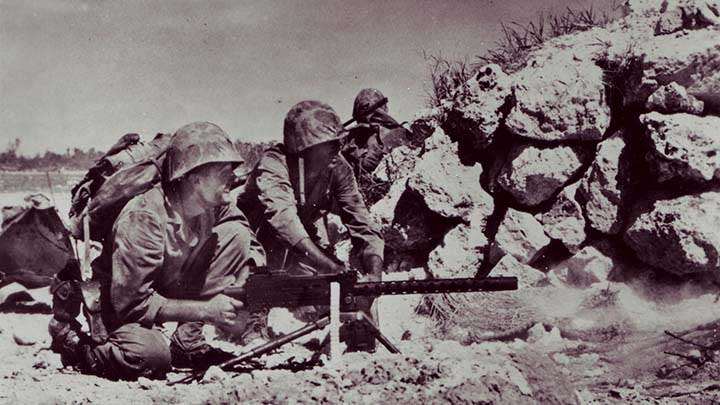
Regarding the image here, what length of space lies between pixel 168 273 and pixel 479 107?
11.5 feet

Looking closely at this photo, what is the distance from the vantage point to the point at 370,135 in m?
8.85

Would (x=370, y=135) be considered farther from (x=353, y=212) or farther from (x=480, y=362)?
(x=480, y=362)

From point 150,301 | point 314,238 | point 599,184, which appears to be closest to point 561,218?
point 599,184

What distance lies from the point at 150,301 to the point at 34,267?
10.0 feet

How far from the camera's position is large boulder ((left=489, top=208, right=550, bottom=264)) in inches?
251

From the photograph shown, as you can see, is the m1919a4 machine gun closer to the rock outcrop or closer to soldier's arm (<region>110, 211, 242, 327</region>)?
soldier's arm (<region>110, 211, 242, 327</region>)

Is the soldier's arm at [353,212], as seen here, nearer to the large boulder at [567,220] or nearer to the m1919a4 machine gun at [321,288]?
the m1919a4 machine gun at [321,288]

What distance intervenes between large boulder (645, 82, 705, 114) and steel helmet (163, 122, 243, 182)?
3525 mm

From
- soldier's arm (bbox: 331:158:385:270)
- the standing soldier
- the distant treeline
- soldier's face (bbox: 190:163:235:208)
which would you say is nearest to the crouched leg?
soldier's face (bbox: 190:163:235:208)

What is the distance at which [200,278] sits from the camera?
5219mm

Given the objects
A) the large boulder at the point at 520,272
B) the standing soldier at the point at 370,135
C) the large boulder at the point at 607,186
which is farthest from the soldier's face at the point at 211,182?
the standing soldier at the point at 370,135

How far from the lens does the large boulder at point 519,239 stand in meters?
6.37

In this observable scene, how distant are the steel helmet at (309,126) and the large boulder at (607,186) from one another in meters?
2.30

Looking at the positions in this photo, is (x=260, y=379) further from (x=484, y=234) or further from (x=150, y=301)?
(x=484, y=234)
